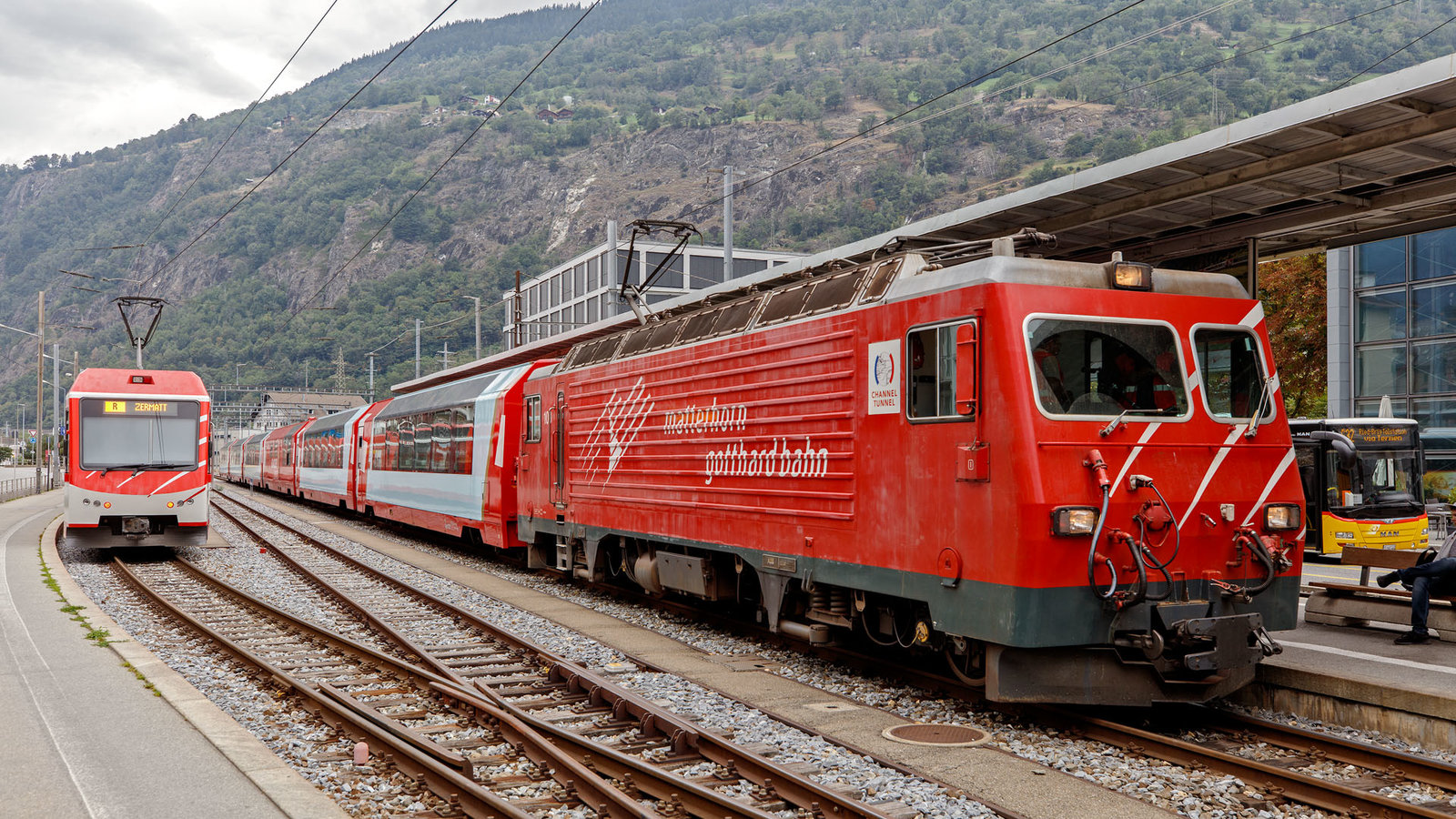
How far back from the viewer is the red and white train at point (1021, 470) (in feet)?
23.2

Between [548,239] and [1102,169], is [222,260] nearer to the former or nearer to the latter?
[548,239]

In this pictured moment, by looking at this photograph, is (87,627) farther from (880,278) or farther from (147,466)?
(880,278)

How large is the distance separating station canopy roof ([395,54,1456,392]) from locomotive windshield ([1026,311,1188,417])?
64.0 inches

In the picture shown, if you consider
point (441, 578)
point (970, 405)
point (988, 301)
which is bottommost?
point (441, 578)

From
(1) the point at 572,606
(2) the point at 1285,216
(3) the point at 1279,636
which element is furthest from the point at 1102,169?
(1) the point at 572,606

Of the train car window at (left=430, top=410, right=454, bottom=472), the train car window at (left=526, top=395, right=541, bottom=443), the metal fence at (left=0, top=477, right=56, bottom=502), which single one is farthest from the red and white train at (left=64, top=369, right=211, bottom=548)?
the metal fence at (left=0, top=477, right=56, bottom=502)

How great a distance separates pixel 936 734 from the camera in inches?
290

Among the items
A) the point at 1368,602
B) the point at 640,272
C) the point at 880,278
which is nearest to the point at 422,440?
the point at 880,278

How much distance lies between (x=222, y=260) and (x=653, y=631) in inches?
5986

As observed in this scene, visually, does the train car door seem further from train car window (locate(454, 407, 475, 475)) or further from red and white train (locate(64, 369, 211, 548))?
red and white train (locate(64, 369, 211, 548))

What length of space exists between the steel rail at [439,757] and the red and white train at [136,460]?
9.28 meters

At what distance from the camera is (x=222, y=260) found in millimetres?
147000

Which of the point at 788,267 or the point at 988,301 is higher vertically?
the point at 788,267

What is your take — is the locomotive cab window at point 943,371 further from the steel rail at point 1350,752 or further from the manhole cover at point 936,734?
the steel rail at point 1350,752
